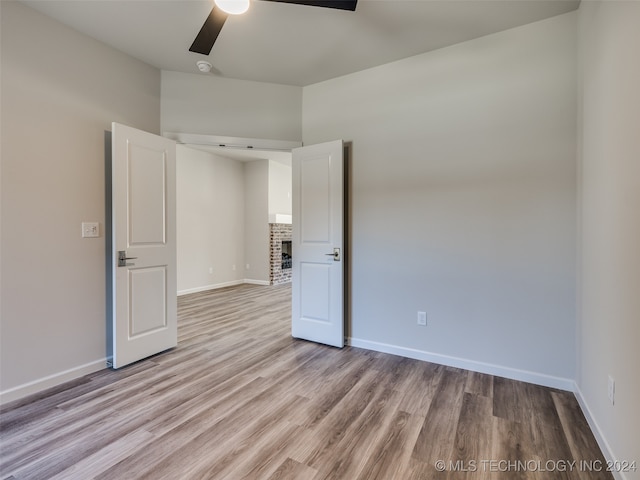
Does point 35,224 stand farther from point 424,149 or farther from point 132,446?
point 424,149

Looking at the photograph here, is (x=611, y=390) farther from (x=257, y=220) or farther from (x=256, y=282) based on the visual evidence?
(x=257, y=220)

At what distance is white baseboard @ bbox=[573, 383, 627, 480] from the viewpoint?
1479 mm

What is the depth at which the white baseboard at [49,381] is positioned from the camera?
85.4 inches

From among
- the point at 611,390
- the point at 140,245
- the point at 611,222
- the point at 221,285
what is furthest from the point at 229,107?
the point at 221,285

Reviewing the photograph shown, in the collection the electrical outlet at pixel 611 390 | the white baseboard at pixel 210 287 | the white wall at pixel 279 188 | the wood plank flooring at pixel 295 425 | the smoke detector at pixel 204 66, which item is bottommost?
the wood plank flooring at pixel 295 425

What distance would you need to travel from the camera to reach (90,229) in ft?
8.62

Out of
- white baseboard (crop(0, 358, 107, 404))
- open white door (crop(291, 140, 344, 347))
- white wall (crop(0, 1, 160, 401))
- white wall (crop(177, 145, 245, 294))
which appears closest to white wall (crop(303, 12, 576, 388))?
open white door (crop(291, 140, 344, 347))

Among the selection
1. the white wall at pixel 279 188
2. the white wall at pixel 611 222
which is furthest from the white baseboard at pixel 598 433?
the white wall at pixel 279 188

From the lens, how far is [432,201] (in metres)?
2.80

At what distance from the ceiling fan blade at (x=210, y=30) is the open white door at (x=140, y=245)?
1086 mm

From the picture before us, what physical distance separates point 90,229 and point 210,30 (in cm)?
189

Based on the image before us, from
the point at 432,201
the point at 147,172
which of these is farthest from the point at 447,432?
the point at 147,172

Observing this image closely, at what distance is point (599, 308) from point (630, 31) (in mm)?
1410

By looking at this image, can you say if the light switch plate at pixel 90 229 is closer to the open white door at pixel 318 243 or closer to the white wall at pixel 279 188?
the open white door at pixel 318 243
